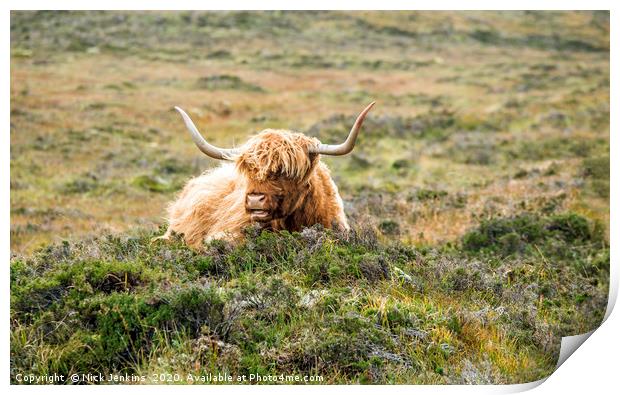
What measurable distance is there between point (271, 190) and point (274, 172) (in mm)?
158

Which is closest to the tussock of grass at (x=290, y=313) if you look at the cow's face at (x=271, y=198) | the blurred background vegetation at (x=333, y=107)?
the cow's face at (x=271, y=198)

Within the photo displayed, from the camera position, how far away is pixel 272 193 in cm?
672

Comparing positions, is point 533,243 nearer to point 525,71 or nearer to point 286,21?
point 525,71

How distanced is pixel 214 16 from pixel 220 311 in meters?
28.2

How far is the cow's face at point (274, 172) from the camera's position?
263 inches

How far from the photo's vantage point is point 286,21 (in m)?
33.4

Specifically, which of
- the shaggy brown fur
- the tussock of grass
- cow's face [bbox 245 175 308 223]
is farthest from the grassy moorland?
the shaggy brown fur

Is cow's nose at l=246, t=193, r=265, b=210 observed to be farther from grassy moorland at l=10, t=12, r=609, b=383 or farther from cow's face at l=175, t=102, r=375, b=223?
grassy moorland at l=10, t=12, r=609, b=383

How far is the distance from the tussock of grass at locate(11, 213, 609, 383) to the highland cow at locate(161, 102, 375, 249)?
0.31 metres

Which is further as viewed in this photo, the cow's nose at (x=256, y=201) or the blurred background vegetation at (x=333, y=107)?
the blurred background vegetation at (x=333, y=107)

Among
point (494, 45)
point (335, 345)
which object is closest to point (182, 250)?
point (335, 345)

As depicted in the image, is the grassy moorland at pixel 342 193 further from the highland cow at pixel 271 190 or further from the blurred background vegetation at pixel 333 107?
the highland cow at pixel 271 190

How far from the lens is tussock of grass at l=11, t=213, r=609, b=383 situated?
194 inches

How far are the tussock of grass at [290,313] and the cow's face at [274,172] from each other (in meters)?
0.28
